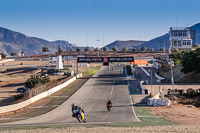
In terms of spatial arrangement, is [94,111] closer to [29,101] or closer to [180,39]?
[29,101]

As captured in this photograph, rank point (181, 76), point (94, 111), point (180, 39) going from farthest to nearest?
point (180, 39) < point (181, 76) < point (94, 111)

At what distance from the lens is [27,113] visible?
35.0 meters

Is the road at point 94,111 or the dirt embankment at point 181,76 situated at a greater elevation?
the dirt embankment at point 181,76

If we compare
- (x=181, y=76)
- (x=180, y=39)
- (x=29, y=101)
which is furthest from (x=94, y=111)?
(x=180, y=39)

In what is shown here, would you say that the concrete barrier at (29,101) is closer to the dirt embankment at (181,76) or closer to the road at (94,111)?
the road at (94,111)

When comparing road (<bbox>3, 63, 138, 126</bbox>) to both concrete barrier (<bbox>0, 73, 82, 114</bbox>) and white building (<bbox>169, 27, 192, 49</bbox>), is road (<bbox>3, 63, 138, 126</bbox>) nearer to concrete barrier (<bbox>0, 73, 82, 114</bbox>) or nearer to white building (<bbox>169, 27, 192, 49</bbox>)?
concrete barrier (<bbox>0, 73, 82, 114</bbox>)

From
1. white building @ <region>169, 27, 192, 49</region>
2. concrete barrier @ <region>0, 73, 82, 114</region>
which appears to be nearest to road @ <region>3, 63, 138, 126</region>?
concrete barrier @ <region>0, 73, 82, 114</region>

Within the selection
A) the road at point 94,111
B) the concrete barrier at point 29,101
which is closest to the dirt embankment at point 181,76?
the road at point 94,111

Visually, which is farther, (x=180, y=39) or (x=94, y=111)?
(x=180, y=39)

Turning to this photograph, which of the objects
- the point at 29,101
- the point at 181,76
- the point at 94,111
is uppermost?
the point at 181,76

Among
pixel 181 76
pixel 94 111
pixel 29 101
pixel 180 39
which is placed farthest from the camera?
pixel 180 39

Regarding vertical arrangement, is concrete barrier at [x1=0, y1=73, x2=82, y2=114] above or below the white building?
below

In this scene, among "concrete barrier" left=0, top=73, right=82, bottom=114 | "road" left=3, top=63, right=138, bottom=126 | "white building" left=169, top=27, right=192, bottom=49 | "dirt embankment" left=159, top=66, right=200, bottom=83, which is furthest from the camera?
"white building" left=169, top=27, right=192, bottom=49

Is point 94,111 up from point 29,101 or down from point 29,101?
down
